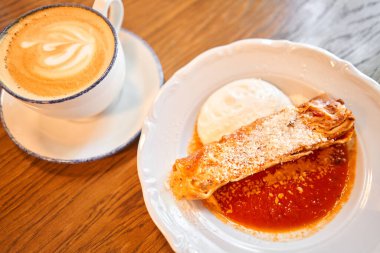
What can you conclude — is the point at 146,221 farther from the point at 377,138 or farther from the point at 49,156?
the point at 377,138

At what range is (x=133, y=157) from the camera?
141 centimetres

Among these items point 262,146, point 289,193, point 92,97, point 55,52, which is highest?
point 55,52

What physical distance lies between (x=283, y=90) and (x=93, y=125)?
823 mm

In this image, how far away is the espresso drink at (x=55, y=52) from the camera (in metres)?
1.28

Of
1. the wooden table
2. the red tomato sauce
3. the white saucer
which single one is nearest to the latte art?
the white saucer

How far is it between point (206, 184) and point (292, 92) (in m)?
0.57

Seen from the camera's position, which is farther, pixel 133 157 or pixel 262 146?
pixel 133 157

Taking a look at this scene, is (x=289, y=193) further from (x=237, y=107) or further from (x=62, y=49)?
(x=62, y=49)

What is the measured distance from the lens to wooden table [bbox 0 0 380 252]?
1.27 m

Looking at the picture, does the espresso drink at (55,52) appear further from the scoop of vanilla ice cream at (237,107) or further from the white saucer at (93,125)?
the scoop of vanilla ice cream at (237,107)

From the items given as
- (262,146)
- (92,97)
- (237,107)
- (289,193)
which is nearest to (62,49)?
(92,97)

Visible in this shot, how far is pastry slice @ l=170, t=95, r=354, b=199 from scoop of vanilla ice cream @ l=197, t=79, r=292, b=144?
9cm

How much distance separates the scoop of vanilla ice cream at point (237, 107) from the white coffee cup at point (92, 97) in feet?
1.24

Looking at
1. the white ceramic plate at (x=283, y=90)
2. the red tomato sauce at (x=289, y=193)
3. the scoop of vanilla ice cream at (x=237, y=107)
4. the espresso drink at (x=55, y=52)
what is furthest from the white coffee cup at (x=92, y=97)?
the red tomato sauce at (x=289, y=193)
